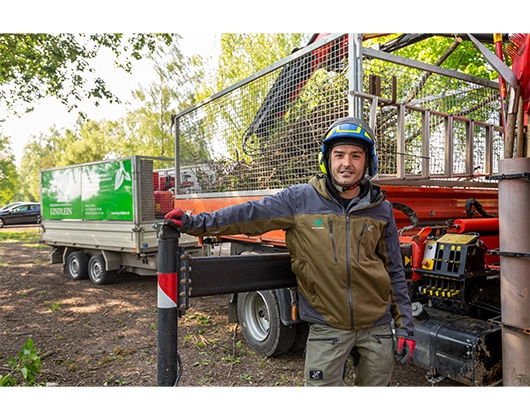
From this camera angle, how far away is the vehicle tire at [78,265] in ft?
31.8

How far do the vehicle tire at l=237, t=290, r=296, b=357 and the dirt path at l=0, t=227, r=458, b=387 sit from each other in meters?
0.16

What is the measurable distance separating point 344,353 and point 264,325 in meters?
2.61

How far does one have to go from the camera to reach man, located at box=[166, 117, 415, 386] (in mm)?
2246

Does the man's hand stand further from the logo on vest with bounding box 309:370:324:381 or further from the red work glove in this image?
the red work glove

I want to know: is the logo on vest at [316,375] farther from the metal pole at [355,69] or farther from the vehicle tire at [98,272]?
the vehicle tire at [98,272]

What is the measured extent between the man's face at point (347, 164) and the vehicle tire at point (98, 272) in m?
7.82

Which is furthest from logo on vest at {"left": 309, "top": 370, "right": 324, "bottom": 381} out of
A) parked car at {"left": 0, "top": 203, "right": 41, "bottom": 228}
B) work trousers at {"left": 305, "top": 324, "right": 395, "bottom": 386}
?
parked car at {"left": 0, "top": 203, "right": 41, "bottom": 228}

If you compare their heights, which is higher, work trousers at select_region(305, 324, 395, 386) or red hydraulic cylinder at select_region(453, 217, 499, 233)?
red hydraulic cylinder at select_region(453, 217, 499, 233)

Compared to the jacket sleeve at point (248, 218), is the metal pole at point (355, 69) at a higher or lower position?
higher

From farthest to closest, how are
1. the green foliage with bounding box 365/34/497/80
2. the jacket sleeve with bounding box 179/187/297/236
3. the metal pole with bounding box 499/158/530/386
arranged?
the green foliage with bounding box 365/34/497/80 → the metal pole with bounding box 499/158/530/386 → the jacket sleeve with bounding box 179/187/297/236

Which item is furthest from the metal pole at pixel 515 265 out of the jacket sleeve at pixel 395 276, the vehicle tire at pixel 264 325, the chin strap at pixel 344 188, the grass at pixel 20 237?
the grass at pixel 20 237

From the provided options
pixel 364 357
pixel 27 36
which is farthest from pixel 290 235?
pixel 27 36

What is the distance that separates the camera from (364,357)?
93.7 inches

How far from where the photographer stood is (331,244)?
226 cm
